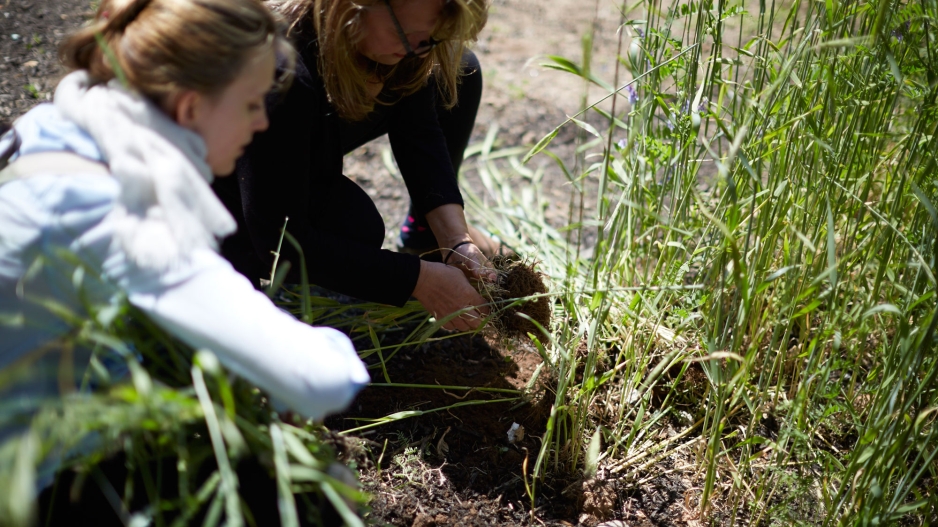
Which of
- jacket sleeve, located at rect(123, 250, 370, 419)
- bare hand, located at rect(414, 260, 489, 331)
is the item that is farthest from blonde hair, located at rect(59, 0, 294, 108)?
bare hand, located at rect(414, 260, 489, 331)

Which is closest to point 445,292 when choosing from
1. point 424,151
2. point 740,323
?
point 424,151

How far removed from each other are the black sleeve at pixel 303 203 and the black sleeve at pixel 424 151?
268 millimetres

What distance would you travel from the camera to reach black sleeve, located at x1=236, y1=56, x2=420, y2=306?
136cm

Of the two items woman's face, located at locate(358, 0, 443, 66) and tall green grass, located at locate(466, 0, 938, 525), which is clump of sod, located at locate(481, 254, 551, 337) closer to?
tall green grass, located at locate(466, 0, 938, 525)

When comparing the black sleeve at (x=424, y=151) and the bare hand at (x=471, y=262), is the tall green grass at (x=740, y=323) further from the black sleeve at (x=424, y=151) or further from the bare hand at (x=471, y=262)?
the black sleeve at (x=424, y=151)

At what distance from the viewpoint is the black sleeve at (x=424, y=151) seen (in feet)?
5.69

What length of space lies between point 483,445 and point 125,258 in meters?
0.92

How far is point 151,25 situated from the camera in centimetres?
84

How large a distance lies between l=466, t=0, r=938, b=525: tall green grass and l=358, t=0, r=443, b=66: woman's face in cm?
27

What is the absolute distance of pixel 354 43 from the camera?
4.40 ft

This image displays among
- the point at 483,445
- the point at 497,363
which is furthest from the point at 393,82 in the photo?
the point at 483,445

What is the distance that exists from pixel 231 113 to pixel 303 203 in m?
0.56

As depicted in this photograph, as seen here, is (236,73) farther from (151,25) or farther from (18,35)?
(18,35)

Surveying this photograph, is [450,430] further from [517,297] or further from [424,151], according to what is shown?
[424,151]
